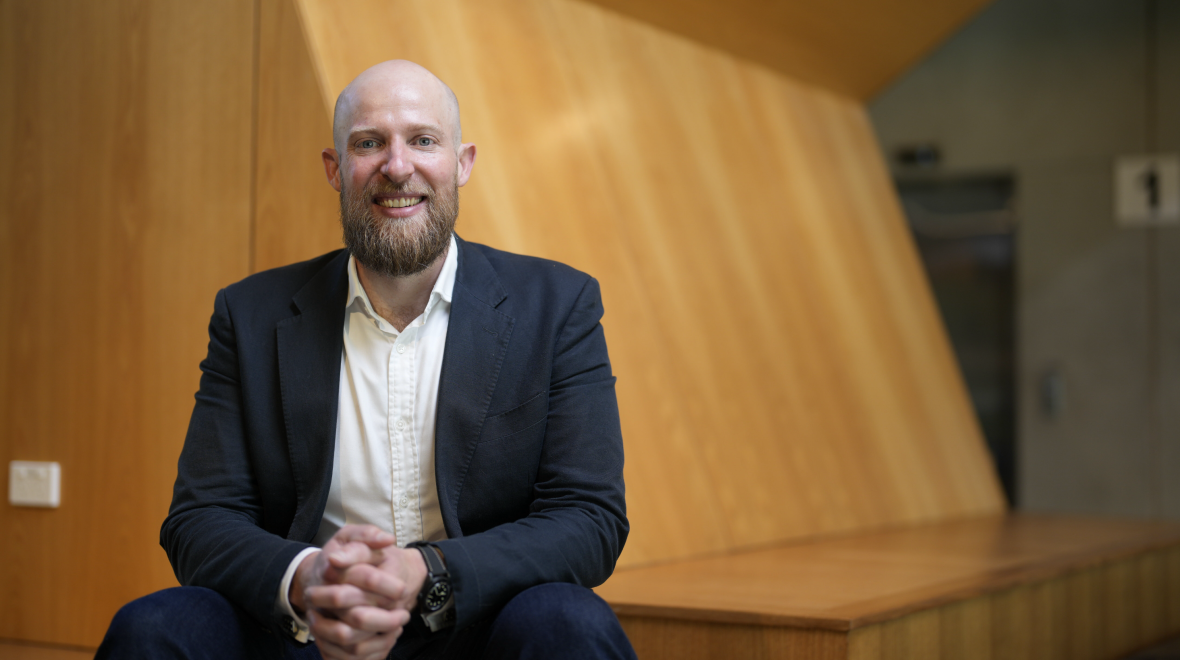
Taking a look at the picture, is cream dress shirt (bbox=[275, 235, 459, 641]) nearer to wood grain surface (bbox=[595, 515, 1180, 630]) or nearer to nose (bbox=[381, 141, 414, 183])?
nose (bbox=[381, 141, 414, 183])

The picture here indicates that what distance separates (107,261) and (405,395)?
45.4 inches

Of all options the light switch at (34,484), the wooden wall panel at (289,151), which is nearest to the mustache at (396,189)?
the wooden wall panel at (289,151)

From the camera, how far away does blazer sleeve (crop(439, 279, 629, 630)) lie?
150cm

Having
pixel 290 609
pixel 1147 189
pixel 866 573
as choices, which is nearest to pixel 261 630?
pixel 290 609

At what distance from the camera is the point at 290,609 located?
1.50m

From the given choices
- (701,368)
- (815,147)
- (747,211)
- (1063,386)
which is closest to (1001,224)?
(1063,386)

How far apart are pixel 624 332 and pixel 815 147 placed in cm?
168

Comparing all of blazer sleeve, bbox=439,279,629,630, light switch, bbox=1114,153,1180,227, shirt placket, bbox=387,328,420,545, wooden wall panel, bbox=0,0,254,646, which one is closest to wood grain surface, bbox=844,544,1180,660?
blazer sleeve, bbox=439,279,629,630

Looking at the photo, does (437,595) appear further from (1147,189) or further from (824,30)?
(1147,189)

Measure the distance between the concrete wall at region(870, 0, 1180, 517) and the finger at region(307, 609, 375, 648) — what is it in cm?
476

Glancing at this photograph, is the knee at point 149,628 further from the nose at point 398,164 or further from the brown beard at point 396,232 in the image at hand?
the nose at point 398,164

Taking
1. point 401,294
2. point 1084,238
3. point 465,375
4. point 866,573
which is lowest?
point 866,573

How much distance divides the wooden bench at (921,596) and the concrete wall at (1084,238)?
143 centimetres

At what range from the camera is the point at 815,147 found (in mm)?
4199
